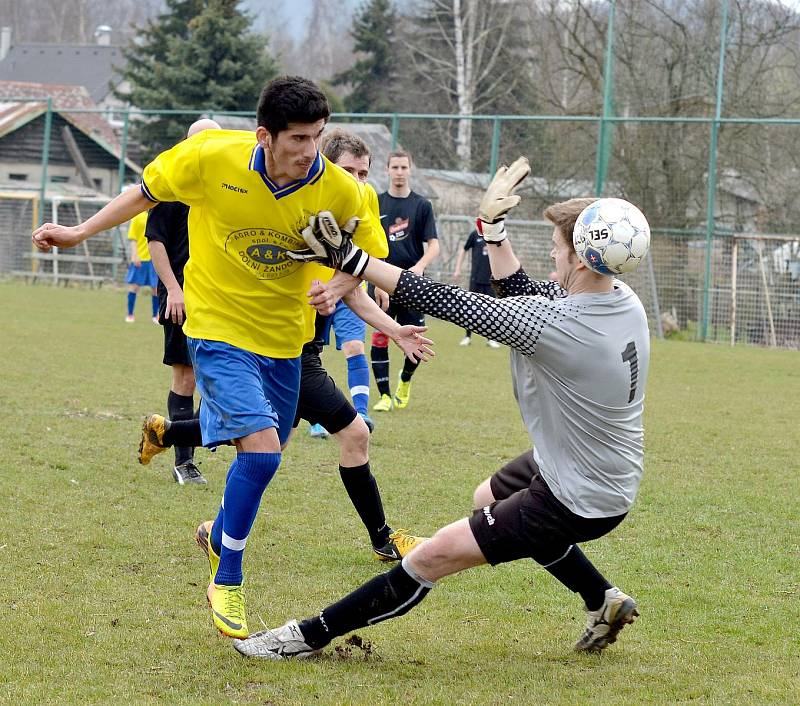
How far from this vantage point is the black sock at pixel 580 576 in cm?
432

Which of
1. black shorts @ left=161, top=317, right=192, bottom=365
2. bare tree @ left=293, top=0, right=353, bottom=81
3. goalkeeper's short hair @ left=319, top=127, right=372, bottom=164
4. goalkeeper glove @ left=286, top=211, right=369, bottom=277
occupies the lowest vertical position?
black shorts @ left=161, top=317, right=192, bottom=365

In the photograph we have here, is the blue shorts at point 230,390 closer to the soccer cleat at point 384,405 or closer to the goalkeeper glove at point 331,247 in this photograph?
the goalkeeper glove at point 331,247

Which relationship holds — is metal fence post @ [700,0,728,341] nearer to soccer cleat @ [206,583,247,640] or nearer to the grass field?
the grass field

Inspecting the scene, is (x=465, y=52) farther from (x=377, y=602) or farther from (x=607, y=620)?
(x=377, y=602)

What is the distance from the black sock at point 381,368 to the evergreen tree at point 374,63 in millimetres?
34275

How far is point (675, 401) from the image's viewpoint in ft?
39.9

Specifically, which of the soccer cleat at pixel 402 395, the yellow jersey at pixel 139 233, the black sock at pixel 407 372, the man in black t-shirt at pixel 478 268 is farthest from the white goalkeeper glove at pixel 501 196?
the man in black t-shirt at pixel 478 268

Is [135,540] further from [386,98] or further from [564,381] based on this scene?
[386,98]

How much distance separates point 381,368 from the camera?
1077 cm

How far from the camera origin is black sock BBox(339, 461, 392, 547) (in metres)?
5.57

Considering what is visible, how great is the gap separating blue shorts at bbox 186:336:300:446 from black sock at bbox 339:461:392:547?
960 millimetres

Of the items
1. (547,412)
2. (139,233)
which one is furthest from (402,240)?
(139,233)

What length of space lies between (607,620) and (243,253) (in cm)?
199

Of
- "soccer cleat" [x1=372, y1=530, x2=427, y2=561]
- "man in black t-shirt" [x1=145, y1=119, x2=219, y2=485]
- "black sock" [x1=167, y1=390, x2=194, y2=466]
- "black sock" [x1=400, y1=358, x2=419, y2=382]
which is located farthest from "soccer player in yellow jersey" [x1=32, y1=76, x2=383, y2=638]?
"black sock" [x1=400, y1=358, x2=419, y2=382]
